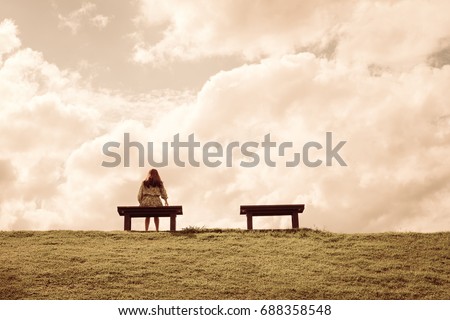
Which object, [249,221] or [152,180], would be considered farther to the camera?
[152,180]

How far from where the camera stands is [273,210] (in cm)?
1797

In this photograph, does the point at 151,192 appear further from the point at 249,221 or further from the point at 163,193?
the point at 249,221

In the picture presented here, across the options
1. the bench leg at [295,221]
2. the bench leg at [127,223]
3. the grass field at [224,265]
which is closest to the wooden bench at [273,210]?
the bench leg at [295,221]

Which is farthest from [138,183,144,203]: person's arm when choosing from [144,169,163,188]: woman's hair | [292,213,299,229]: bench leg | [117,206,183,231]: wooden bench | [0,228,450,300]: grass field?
[292,213,299,229]: bench leg

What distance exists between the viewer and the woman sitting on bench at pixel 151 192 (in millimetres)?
18891

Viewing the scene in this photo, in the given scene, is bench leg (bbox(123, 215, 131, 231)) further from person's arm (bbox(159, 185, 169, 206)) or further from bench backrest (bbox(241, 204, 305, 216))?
bench backrest (bbox(241, 204, 305, 216))

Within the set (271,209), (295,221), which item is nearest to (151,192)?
(271,209)

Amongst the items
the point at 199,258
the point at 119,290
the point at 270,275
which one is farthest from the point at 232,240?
the point at 119,290

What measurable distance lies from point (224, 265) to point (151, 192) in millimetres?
6130

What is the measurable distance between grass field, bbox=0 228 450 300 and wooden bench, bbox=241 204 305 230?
91cm

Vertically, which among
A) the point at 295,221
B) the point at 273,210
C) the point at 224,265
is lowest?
the point at 224,265

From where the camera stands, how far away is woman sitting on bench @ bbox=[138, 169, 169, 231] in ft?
62.0
